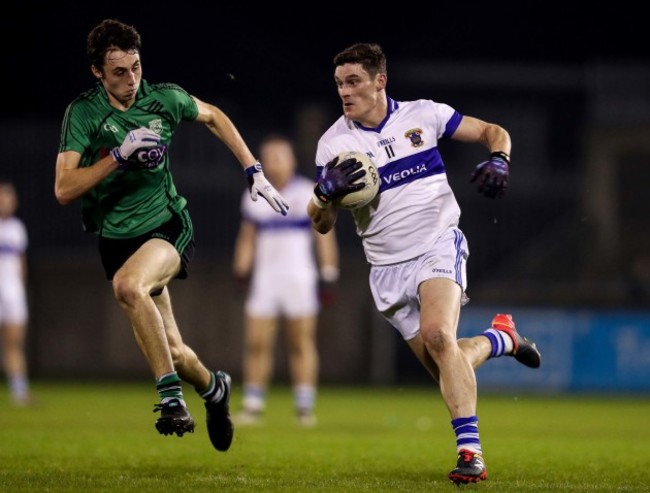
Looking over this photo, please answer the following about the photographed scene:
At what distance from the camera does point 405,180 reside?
291 inches

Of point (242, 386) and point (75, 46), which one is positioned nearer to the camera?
point (242, 386)

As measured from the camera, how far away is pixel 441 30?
26.5 metres

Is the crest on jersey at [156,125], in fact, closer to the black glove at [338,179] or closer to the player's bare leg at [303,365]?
the black glove at [338,179]

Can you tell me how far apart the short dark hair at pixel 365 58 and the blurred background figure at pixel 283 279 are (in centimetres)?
474

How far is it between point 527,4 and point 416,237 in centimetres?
1974

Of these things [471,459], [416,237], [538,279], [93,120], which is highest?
[538,279]

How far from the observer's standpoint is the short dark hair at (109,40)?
7.26 m

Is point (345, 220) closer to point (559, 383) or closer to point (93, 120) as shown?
point (559, 383)

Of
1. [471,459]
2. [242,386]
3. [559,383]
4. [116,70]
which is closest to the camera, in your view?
[471,459]

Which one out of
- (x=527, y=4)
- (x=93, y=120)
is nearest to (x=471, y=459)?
(x=93, y=120)

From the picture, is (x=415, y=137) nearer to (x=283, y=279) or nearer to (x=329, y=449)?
(x=329, y=449)

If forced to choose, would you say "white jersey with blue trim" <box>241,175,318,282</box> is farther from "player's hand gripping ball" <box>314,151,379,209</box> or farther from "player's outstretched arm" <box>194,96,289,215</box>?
"player's hand gripping ball" <box>314,151,379,209</box>

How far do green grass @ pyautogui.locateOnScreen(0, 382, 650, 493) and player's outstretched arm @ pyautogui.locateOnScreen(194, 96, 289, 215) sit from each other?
5.36ft

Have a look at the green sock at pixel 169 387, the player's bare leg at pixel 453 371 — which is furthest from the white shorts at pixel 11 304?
the player's bare leg at pixel 453 371
